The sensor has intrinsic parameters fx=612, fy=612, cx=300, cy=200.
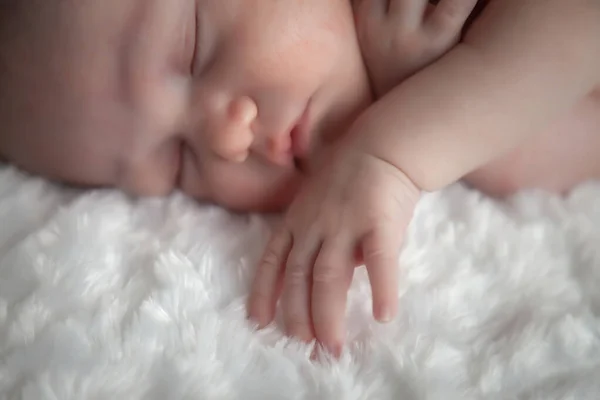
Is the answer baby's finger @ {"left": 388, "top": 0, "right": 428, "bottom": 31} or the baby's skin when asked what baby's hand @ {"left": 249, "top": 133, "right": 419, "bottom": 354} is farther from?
baby's finger @ {"left": 388, "top": 0, "right": 428, "bottom": 31}

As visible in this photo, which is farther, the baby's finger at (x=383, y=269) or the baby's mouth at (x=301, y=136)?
the baby's mouth at (x=301, y=136)

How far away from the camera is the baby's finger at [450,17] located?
0.72 m

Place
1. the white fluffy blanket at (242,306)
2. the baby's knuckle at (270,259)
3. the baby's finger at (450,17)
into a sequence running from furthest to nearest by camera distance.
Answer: the baby's finger at (450,17) < the baby's knuckle at (270,259) < the white fluffy blanket at (242,306)

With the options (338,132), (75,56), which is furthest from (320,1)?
(75,56)

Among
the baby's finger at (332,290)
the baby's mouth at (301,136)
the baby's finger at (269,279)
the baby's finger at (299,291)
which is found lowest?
the baby's finger at (269,279)

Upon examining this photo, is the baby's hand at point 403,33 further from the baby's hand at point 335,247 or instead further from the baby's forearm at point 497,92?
the baby's hand at point 335,247

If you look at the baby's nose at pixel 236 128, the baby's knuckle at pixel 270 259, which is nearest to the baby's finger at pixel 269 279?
the baby's knuckle at pixel 270 259

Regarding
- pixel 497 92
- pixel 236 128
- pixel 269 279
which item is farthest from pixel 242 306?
pixel 497 92

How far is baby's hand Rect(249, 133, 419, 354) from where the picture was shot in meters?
0.56

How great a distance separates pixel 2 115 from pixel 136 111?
0.53ft

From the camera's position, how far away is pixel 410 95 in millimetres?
683

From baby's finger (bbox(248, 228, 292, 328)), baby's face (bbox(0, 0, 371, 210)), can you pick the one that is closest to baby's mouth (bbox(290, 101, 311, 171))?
baby's face (bbox(0, 0, 371, 210))

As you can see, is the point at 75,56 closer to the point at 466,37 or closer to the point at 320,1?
the point at 320,1

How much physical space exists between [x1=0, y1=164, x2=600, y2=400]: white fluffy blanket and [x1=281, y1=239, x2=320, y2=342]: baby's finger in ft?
0.07
